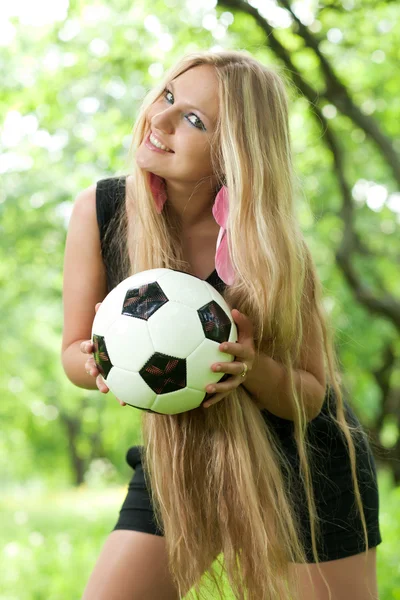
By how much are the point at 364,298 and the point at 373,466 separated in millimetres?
5479

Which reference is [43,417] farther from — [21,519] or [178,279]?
[178,279]

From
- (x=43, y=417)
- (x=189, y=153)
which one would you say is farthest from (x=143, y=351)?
(x=43, y=417)

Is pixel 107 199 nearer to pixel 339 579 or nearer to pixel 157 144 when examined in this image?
pixel 157 144

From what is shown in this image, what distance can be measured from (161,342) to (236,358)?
0.90 ft

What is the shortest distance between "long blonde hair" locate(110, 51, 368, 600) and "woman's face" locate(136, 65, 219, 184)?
4 centimetres

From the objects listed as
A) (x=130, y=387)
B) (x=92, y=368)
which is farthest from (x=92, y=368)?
(x=130, y=387)

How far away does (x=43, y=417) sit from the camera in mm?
22609

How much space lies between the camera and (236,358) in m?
2.24

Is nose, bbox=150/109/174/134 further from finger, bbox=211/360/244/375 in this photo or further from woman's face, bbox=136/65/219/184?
finger, bbox=211/360/244/375

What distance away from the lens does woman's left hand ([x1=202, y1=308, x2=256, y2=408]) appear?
2127mm

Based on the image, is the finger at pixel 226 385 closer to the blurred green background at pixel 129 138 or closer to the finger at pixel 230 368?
the finger at pixel 230 368

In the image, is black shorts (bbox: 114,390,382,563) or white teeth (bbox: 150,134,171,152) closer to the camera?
white teeth (bbox: 150,134,171,152)

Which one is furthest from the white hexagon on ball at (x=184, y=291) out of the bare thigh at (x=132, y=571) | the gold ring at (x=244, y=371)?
the bare thigh at (x=132, y=571)

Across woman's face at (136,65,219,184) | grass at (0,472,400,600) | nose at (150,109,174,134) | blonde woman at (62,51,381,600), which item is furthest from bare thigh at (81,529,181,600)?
nose at (150,109,174,134)
